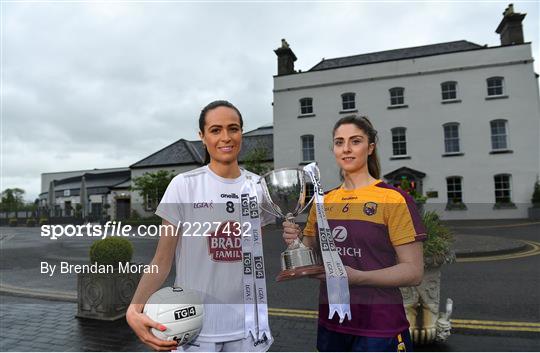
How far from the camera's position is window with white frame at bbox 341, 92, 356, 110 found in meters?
25.1

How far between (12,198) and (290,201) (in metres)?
70.0

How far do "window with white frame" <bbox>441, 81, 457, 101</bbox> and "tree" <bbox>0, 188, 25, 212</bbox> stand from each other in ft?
172

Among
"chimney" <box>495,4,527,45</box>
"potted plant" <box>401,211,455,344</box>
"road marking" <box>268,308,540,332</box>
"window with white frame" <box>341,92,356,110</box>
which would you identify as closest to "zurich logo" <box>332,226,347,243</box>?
"potted plant" <box>401,211,455,344</box>

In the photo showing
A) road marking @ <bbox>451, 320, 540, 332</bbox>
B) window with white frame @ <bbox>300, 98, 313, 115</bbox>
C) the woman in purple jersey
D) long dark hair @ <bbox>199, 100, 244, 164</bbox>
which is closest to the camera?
the woman in purple jersey

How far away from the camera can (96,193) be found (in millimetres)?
46250

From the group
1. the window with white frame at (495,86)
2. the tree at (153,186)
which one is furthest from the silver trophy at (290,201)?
the tree at (153,186)

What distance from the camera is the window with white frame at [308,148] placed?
25.6 m

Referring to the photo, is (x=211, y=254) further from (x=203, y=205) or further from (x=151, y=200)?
(x=151, y=200)

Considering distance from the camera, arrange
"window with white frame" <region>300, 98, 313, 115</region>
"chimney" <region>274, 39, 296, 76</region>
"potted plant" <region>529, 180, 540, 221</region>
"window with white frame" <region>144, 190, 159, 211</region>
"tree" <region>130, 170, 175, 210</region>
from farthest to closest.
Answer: "window with white frame" <region>144, 190, 159, 211</region> < "tree" <region>130, 170, 175, 210</region> < "chimney" <region>274, 39, 296, 76</region> < "window with white frame" <region>300, 98, 313, 115</region> < "potted plant" <region>529, 180, 540, 221</region>

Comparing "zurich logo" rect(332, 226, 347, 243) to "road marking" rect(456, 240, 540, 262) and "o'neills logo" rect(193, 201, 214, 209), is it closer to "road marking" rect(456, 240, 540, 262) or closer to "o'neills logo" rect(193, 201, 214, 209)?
"o'neills logo" rect(193, 201, 214, 209)

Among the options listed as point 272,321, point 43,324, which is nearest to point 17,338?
point 43,324

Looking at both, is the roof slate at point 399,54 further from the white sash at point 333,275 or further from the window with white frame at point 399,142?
the white sash at point 333,275

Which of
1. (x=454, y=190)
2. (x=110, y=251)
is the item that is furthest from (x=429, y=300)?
(x=454, y=190)

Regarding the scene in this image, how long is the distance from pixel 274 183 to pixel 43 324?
4957mm
